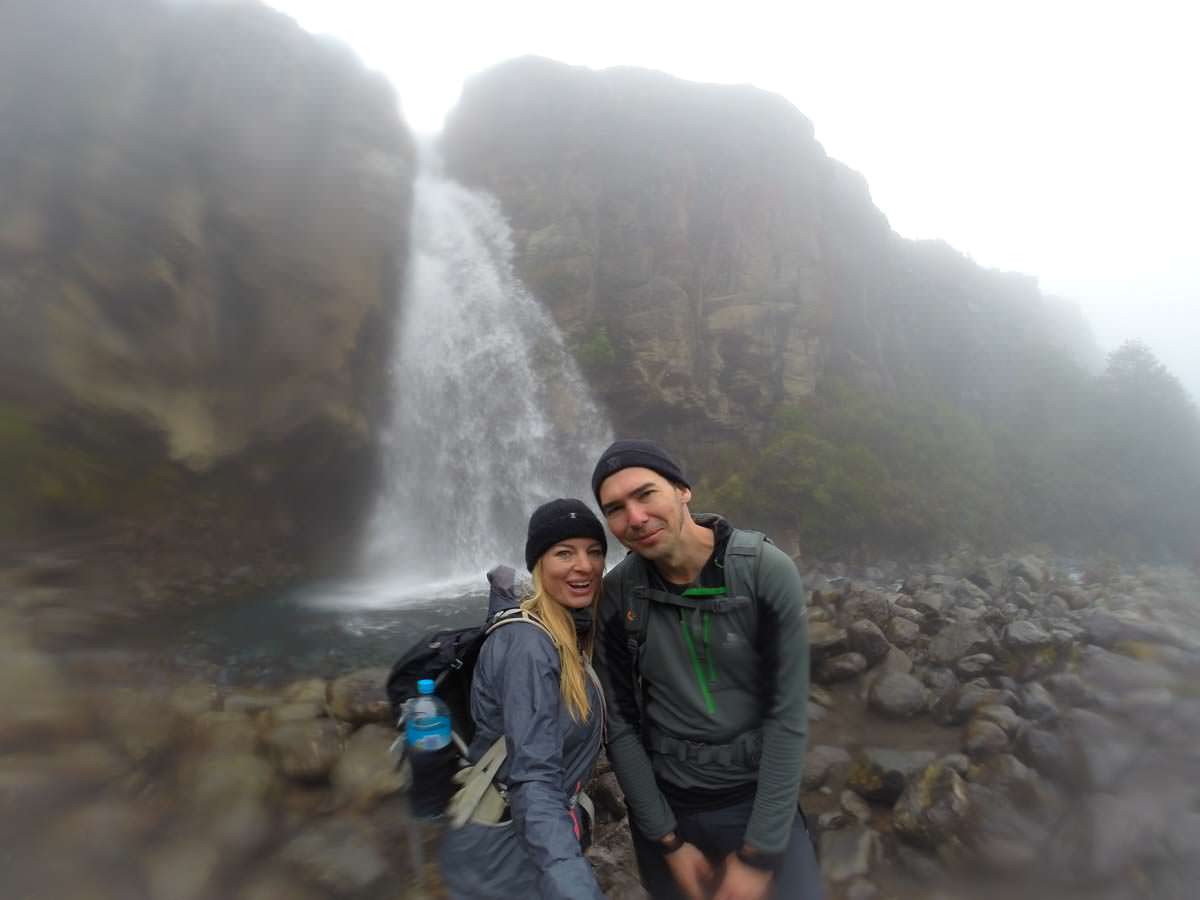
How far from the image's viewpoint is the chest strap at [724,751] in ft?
6.24

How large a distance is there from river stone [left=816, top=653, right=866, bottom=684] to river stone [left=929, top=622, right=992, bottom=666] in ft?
3.09

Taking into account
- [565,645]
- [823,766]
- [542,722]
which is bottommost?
[823,766]

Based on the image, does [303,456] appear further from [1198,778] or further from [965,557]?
[965,557]

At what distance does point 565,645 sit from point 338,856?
2375 millimetres

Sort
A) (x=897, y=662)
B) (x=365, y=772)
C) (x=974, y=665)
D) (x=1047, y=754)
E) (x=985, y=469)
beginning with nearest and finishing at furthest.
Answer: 1. (x=1047, y=754)
2. (x=365, y=772)
3. (x=974, y=665)
4. (x=897, y=662)
5. (x=985, y=469)

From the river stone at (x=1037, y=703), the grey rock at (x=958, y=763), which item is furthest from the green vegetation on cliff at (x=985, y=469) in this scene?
the grey rock at (x=958, y=763)

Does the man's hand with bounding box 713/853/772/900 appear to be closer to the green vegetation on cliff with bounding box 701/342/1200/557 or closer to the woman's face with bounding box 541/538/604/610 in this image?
the woman's face with bounding box 541/538/604/610

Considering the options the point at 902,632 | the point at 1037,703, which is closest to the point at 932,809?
the point at 1037,703

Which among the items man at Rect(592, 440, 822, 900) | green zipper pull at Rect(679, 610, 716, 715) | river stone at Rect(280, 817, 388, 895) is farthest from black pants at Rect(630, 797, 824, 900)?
river stone at Rect(280, 817, 388, 895)

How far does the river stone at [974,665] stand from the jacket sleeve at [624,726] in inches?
225

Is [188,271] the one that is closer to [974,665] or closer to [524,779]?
[524,779]

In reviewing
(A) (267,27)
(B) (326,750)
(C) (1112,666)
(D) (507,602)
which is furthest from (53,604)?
(A) (267,27)

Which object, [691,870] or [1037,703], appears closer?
[691,870]

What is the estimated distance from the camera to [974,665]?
625cm
